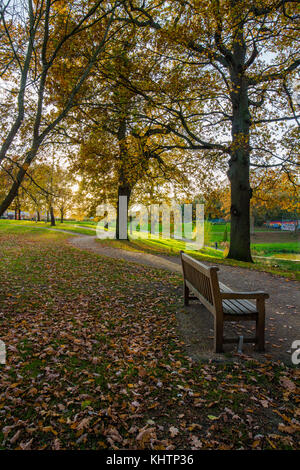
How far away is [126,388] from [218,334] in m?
1.57

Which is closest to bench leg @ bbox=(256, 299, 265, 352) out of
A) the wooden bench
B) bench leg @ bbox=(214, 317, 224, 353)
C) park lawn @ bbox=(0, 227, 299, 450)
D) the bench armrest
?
the wooden bench

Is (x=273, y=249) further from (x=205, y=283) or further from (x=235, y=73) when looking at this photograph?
(x=205, y=283)

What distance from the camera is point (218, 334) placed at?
4305mm

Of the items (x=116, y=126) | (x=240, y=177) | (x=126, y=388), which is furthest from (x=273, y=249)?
(x=126, y=388)

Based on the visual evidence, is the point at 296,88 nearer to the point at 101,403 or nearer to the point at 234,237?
the point at 234,237

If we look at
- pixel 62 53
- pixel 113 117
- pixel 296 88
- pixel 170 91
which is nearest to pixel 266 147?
pixel 296 88

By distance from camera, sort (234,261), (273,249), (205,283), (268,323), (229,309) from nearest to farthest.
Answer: (229,309), (205,283), (268,323), (234,261), (273,249)

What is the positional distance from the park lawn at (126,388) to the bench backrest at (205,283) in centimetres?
81

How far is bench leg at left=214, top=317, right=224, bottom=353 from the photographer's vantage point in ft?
14.0

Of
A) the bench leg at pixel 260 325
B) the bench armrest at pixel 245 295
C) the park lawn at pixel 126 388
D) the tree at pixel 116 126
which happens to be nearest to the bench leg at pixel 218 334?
the park lawn at pixel 126 388

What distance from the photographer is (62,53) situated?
747 centimetres

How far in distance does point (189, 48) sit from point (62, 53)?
198 inches

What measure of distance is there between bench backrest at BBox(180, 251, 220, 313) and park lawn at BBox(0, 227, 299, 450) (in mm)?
815
